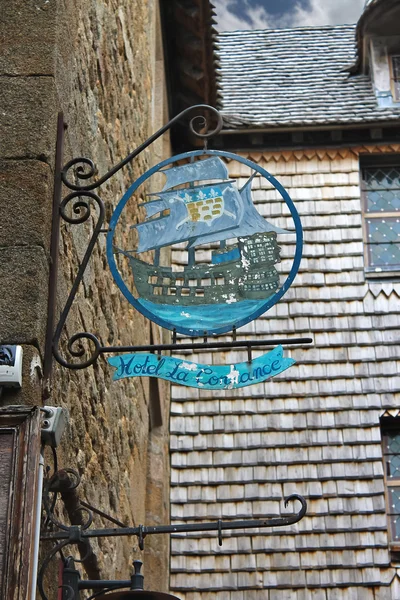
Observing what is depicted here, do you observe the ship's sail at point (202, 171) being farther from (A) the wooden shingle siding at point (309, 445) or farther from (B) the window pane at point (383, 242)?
(B) the window pane at point (383, 242)

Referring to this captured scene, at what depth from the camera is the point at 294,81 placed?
41.1 ft

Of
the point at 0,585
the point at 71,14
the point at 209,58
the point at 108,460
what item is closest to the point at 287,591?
the point at 108,460

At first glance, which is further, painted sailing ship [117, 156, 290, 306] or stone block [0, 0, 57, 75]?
stone block [0, 0, 57, 75]

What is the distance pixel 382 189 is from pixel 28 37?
699 centimetres

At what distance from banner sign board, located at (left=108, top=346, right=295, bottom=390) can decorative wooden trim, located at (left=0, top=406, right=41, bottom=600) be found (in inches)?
23.9

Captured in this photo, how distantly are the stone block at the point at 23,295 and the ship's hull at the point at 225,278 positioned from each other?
0.51 meters

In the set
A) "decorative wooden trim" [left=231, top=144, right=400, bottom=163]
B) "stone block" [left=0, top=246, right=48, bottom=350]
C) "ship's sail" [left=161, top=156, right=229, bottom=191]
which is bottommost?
"stone block" [left=0, top=246, right=48, bottom=350]

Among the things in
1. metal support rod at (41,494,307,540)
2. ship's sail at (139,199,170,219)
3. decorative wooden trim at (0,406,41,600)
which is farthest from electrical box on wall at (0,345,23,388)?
ship's sail at (139,199,170,219)

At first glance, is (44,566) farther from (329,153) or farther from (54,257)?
(329,153)

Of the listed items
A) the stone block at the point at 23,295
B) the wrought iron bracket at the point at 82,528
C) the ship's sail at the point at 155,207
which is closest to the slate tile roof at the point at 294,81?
the ship's sail at the point at 155,207

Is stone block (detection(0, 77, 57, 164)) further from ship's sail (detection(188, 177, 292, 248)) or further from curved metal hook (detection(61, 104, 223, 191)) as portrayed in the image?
ship's sail (detection(188, 177, 292, 248))

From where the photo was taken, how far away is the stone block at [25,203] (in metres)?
4.14

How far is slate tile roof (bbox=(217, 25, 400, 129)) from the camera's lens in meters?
11.3

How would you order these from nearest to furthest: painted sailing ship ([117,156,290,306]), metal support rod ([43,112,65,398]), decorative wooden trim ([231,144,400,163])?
metal support rod ([43,112,65,398]) → painted sailing ship ([117,156,290,306]) → decorative wooden trim ([231,144,400,163])
